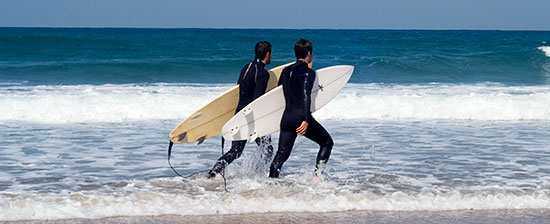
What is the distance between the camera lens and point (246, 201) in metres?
5.02

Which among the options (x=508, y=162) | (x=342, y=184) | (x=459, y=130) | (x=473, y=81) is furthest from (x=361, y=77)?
(x=342, y=184)

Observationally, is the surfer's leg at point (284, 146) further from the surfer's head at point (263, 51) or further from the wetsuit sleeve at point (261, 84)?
the surfer's head at point (263, 51)

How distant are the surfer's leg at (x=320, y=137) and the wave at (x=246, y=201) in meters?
0.26

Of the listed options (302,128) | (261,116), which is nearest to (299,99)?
(302,128)

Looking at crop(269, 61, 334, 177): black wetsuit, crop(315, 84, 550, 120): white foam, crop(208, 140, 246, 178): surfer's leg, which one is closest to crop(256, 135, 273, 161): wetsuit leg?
crop(208, 140, 246, 178): surfer's leg

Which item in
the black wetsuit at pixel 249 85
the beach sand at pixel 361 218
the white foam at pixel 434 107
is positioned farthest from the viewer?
the white foam at pixel 434 107

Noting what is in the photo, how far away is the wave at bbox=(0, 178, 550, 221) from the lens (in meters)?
4.79

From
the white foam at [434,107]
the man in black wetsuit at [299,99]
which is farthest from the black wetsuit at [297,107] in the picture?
the white foam at [434,107]

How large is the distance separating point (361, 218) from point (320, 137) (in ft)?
3.08

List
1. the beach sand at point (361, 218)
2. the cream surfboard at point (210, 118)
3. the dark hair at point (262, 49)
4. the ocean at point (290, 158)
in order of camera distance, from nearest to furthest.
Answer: the beach sand at point (361, 218)
the ocean at point (290, 158)
the dark hair at point (262, 49)
the cream surfboard at point (210, 118)

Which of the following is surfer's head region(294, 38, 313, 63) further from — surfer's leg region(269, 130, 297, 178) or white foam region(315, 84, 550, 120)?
white foam region(315, 84, 550, 120)

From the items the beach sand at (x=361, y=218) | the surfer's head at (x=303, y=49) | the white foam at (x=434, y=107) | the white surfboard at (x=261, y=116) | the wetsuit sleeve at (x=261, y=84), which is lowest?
the beach sand at (x=361, y=218)

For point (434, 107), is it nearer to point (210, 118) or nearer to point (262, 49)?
point (210, 118)

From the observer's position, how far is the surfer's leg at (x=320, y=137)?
5.32 meters
